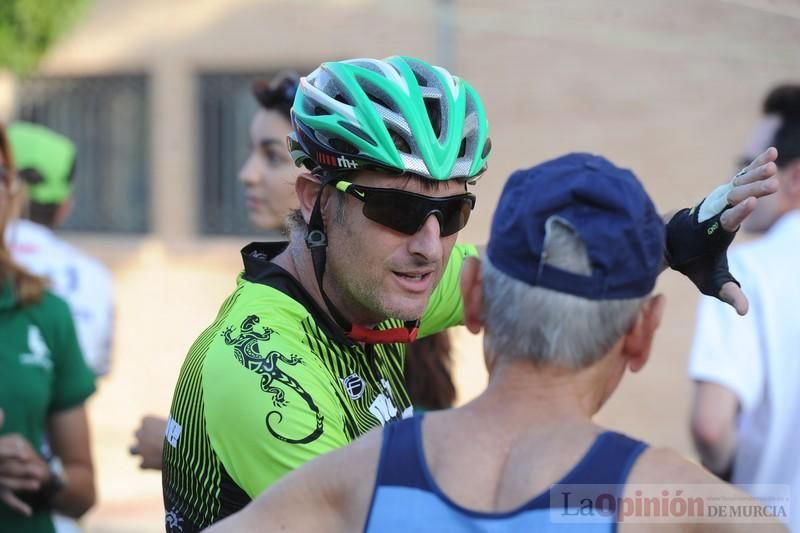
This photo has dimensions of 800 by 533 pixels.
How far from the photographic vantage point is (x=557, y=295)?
1.96 meters

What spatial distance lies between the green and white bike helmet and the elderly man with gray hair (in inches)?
30.7

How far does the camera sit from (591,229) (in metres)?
1.93

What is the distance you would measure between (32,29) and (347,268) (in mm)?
8138

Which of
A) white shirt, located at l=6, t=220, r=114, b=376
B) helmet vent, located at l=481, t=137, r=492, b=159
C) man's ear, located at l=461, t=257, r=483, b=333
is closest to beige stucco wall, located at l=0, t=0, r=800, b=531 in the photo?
white shirt, located at l=6, t=220, r=114, b=376

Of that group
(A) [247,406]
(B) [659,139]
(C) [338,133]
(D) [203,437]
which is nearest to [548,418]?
(A) [247,406]

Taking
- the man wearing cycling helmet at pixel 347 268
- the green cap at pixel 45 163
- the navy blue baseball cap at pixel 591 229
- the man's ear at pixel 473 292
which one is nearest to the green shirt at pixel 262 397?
the man wearing cycling helmet at pixel 347 268

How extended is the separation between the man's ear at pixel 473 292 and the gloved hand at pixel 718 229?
0.63m

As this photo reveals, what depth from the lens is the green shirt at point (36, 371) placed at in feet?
13.3

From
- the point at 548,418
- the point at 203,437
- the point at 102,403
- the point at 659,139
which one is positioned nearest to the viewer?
the point at 548,418

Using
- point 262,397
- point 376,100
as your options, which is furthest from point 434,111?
point 262,397

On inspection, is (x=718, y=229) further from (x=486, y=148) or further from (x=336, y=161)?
(x=336, y=161)

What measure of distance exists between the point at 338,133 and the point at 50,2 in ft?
25.9

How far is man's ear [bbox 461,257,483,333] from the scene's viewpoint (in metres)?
2.09

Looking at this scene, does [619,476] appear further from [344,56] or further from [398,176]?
[344,56]
